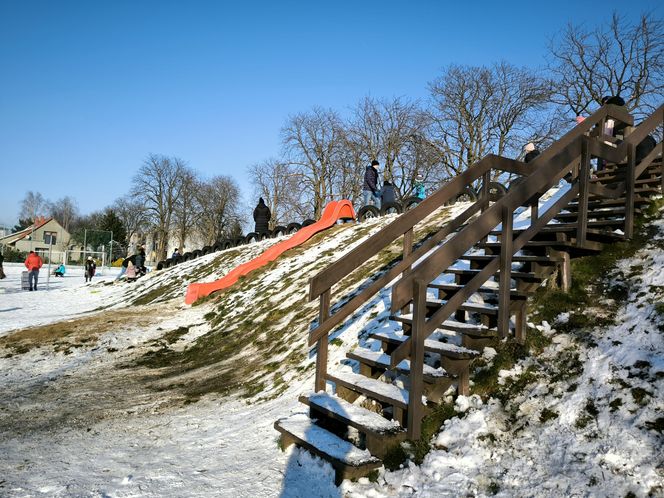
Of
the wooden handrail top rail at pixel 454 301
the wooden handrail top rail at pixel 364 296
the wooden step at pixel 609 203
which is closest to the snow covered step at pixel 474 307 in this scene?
the wooden handrail top rail at pixel 454 301

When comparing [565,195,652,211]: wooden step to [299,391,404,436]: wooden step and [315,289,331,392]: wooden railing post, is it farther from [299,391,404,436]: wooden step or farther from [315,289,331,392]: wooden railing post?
[299,391,404,436]: wooden step

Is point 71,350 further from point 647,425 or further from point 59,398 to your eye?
point 647,425

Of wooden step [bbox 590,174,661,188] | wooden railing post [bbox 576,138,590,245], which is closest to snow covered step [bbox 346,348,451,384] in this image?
wooden railing post [bbox 576,138,590,245]

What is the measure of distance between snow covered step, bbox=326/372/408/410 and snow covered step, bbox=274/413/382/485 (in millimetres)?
431

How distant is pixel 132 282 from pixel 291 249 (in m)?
10.8

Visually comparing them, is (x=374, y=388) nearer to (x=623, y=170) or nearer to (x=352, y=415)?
(x=352, y=415)

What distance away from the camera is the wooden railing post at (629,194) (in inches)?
219

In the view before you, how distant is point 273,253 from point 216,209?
50803 millimetres

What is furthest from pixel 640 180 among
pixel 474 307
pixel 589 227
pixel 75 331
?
pixel 75 331

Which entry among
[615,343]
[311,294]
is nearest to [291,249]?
[311,294]

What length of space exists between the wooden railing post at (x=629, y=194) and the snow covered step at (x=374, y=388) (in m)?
3.42

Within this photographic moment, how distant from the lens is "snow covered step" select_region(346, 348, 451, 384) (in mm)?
4078

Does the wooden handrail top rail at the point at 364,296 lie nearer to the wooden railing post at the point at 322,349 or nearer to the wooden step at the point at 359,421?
the wooden railing post at the point at 322,349

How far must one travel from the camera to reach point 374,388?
13.8 ft
